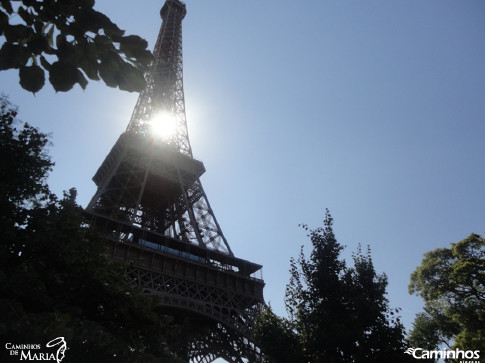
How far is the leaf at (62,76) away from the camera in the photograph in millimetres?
3293

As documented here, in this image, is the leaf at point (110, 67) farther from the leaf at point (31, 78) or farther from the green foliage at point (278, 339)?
the green foliage at point (278, 339)

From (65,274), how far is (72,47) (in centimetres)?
1041

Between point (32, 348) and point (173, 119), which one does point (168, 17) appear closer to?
point (173, 119)

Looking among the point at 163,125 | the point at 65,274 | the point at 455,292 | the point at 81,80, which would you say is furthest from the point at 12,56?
the point at 163,125

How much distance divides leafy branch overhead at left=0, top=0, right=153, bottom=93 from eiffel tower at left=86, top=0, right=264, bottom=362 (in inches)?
670

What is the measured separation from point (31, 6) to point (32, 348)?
7.31m

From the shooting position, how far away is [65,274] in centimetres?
1198

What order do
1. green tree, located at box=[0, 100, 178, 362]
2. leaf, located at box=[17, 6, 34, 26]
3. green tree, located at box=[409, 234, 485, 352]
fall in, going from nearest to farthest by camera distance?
leaf, located at box=[17, 6, 34, 26]
green tree, located at box=[0, 100, 178, 362]
green tree, located at box=[409, 234, 485, 352]

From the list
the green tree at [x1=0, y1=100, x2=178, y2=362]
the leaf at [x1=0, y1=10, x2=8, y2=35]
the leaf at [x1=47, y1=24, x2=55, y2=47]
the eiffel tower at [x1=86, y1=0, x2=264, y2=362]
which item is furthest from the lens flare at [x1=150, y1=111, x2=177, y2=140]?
the leaf at [x1=0, y1=10, x2=8, y2=35]

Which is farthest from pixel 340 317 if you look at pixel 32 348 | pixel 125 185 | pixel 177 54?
pixel 177 54

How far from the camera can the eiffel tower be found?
91.7 ft

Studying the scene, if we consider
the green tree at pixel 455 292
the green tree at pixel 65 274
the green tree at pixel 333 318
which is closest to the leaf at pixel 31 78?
the green tree at pixel 65 274

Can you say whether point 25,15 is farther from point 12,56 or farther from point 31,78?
point 31,78

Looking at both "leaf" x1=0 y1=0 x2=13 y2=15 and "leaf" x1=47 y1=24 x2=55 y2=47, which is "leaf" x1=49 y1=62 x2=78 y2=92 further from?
"leaf" x1=0 y1=0 x2=13 y2=15
